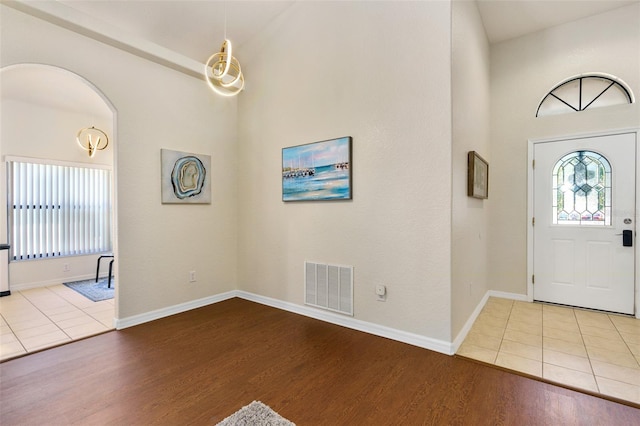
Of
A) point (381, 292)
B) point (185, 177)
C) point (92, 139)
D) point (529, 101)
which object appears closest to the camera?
point (381, 292)

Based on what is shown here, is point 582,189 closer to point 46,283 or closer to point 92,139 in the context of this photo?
point 92,139

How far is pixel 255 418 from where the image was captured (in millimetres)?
1768

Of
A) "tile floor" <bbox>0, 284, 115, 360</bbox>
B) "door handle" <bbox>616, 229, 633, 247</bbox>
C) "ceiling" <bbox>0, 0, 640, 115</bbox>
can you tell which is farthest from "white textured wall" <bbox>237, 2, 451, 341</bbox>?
"door handle" <bbox>616, 229, 633, 247</bbox>

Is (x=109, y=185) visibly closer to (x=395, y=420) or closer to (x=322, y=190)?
(x=322, y=190)

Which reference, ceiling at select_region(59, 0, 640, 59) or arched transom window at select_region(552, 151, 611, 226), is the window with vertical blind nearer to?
ceiling at select_region(59, 0, 640, 59)

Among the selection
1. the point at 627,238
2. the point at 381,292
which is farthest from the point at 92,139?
the point at 627,238

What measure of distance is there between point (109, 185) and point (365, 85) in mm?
5395

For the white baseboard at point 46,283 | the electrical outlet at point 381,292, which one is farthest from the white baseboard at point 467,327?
the white baseboard at point 46,283

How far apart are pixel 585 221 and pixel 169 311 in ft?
17.3

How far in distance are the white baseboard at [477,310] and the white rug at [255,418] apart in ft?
5.32

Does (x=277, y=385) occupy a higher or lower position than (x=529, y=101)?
lower

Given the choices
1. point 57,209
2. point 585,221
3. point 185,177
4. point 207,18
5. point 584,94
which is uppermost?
point 207,18

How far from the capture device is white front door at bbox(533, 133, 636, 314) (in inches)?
134

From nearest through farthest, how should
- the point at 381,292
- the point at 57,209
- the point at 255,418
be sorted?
the point at 255,418
the point at 381,292
the point at 57,209
